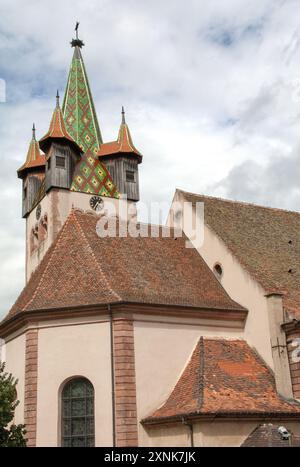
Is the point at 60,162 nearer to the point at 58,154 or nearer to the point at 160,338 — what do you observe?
the point at 58,154

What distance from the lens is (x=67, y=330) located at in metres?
21.7

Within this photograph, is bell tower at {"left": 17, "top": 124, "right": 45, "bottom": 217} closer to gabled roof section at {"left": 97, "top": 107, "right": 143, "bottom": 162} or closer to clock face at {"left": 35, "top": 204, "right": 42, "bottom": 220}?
clock face at {"left": 35, "top": 204, "right": 42, "bottom": 220}

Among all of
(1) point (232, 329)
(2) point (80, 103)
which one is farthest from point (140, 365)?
(2) point (80, 103)

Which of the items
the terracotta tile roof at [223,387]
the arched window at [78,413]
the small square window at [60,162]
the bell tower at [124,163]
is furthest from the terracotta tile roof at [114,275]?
the bell tower at [124,163]

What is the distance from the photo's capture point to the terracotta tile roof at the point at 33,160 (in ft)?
141

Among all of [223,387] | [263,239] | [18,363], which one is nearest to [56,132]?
[263,239]

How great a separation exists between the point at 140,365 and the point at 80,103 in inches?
1047

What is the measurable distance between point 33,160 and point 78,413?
2563cm

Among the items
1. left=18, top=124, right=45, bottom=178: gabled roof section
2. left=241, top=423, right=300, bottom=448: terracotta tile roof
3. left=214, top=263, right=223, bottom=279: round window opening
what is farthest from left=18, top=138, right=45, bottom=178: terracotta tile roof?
left=241, top=423, right=300, bottom=448: terracotta tile roof

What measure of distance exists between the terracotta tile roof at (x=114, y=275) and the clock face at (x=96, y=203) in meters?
13.9

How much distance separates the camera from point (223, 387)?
20.6m

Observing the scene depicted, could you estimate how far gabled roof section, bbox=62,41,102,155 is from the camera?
42.2 metres

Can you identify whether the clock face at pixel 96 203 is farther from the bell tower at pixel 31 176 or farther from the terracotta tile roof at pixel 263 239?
the terracotta tile roof at pixel 263 239
